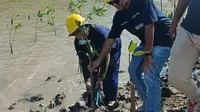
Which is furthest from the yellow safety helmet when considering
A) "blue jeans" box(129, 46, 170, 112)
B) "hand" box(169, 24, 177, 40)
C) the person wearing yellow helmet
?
"hand" box(169, 24, 177, 40)

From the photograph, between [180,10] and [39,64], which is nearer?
[180,10]

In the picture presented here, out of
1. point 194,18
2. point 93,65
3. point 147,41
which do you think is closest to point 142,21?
point 147,41

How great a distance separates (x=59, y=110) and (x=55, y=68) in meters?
1.97

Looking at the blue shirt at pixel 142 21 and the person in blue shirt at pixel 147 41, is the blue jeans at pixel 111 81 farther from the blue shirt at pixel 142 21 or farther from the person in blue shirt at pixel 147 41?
the blue shirt at pixel 142 21

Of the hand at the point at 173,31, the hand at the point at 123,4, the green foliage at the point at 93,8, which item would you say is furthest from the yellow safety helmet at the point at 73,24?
the hand at the point at 173,31

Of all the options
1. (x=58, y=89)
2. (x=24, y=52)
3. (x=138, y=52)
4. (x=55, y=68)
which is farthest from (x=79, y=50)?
(x=24, y=52)

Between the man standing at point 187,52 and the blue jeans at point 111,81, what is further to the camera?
the blue jeans at point 111,81

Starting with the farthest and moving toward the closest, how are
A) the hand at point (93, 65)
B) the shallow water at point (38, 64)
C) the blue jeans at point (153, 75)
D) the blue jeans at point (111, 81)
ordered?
1. the shallow water at point (38, 64)
2. the blue jeans at point (111, 81)
3. the hand at point (93, 65)
4. the blue jeans at point (153, 75)

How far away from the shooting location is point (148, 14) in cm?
436

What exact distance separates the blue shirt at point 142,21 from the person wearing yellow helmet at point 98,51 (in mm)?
536

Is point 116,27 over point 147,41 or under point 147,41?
over

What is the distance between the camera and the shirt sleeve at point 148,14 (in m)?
4.34

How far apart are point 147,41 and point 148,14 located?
0.28 metres

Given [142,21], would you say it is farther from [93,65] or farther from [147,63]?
[93,65]
